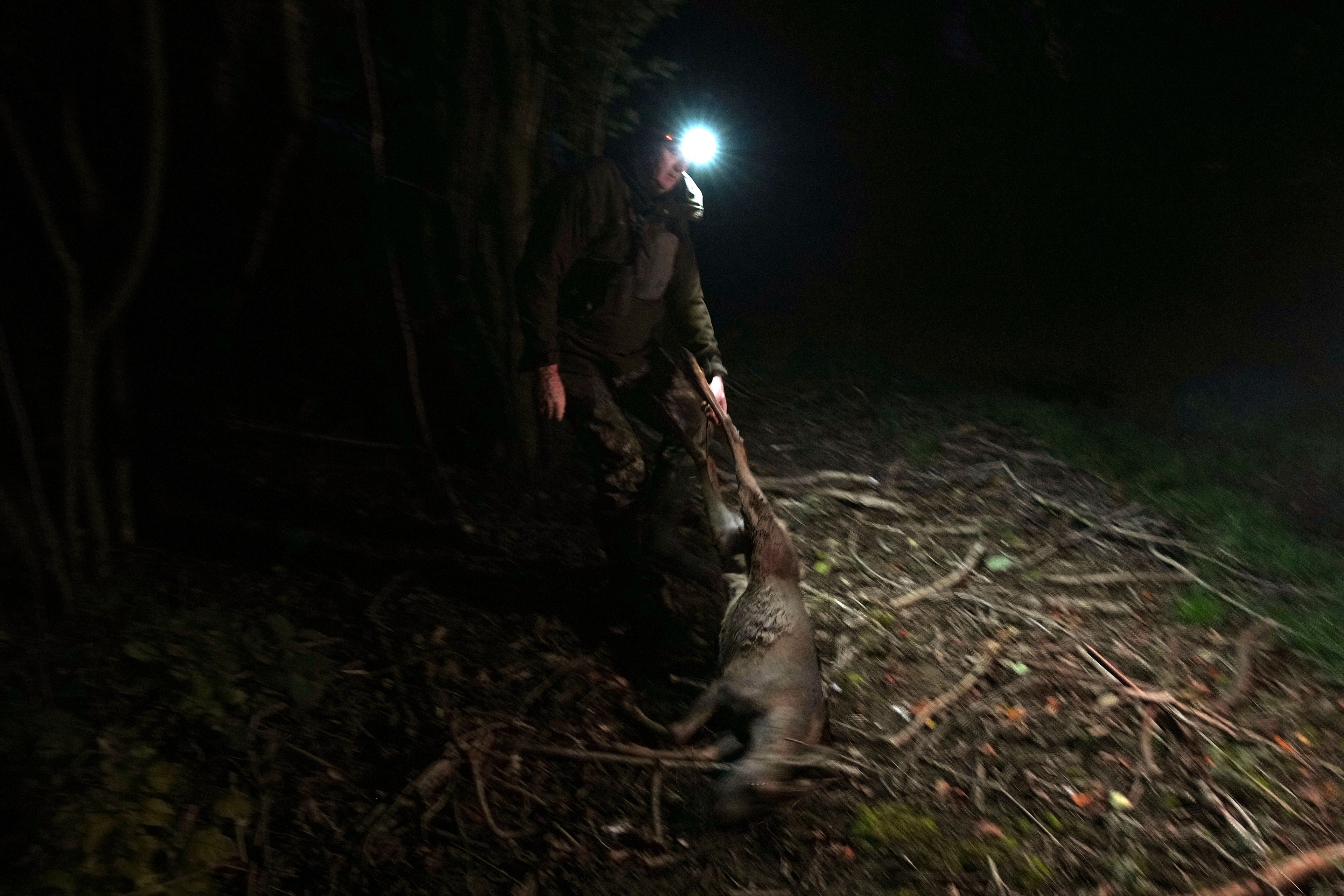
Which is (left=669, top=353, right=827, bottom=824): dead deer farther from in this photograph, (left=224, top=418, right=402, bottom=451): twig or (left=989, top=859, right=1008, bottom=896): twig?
(left=224, top=418, right=402, bottom=451): twig

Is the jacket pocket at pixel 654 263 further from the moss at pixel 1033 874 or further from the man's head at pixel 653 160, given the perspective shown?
the moss at pixel 1033 874

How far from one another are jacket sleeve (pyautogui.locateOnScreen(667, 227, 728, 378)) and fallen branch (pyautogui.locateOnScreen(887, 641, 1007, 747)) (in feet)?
6.13

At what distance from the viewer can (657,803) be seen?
262cm

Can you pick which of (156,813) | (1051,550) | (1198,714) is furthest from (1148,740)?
(156,813)

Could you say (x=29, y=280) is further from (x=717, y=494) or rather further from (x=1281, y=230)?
(x=1281, y=230)

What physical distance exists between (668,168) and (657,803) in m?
2.58

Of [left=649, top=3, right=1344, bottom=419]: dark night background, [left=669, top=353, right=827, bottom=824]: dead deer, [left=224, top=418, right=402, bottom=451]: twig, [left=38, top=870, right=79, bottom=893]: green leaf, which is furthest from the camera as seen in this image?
[left=649, top=3, right=1344, bottom=419]: dark night background

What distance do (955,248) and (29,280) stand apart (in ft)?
34.9

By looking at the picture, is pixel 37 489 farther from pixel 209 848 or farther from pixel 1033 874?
pixel 1033 874

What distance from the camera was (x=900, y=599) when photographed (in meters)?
4.14

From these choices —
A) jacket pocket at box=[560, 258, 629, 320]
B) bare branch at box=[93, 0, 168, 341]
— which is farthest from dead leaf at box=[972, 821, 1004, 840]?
bare branch at box=[93, 0, 168, 341]

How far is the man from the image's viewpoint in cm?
331

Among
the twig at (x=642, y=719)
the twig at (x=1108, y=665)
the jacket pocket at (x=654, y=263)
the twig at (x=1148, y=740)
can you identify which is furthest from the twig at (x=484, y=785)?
the twig at (x=1108, y=665)

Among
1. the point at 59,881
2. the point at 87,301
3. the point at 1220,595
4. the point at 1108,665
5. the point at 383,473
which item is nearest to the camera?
the point at 59,881
